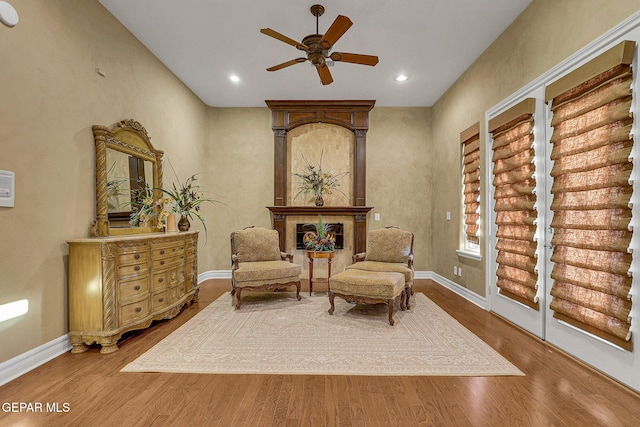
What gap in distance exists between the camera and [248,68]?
418 centimetres

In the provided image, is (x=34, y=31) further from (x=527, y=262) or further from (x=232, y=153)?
(x=527, y=262)

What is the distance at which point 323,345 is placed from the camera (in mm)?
2648

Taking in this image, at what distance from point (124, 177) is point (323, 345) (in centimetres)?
272

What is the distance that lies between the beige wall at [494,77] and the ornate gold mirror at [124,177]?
13.6 feet

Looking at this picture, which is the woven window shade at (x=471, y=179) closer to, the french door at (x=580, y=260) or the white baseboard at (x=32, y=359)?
Answer: the french door at (x=580, y=260)

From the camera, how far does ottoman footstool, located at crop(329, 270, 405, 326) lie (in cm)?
315

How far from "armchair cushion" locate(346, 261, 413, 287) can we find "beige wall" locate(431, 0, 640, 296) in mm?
949

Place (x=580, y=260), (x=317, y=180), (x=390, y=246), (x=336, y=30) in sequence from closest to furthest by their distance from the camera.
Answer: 1. (x=580, y=260)
2. (x=336, y=30)
3. (x=390, y=246)
4. (x=317, y=180)

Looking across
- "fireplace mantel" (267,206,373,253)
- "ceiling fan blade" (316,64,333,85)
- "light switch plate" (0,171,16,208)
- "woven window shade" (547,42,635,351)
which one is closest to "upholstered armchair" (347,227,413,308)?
"fireplace mantel" (267,206,373,253)

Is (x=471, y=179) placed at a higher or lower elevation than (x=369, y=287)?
higher

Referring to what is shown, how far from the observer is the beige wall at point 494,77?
7.68ft

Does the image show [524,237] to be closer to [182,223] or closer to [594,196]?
[594,196]

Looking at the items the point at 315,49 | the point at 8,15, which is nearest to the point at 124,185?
the point at 8,15

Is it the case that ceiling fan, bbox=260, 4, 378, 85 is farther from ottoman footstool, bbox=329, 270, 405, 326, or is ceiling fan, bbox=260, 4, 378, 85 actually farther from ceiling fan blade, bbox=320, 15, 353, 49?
ottoman footstool, bbox=329, 270, 405, 326
